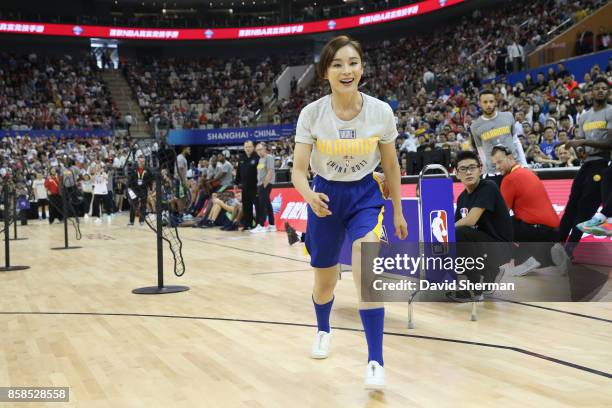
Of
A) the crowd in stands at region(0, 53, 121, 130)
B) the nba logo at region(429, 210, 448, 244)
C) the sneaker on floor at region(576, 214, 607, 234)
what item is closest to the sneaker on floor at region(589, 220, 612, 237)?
the sneaker on floor at region(576, 214, 607, 234)

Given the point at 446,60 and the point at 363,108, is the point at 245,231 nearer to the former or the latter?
the point at 363,108

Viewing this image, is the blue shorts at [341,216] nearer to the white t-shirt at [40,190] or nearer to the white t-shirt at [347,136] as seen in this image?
the white t-shirt at [347,136]

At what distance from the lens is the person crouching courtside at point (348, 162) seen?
329 centimetres

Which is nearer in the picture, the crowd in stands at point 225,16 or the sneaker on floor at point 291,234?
the sneaker on floor at point 291,234

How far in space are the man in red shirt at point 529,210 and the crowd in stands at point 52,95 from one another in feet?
88.0

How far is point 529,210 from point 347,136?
3782 millimetres

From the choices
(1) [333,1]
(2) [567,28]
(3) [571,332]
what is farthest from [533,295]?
(1) [333,1]

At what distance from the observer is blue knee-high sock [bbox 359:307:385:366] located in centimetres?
322

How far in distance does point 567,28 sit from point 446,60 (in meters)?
7.64

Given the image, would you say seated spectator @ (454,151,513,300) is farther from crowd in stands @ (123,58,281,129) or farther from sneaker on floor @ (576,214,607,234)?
crowd in stands @ (123,58,281,129)

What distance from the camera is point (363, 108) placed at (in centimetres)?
338

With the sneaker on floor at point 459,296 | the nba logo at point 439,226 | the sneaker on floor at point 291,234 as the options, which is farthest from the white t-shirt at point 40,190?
the nba logo at point 439,226

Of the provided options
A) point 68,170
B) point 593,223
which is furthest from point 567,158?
point 68,170

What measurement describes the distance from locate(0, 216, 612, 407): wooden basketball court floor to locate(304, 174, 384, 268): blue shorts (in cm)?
70
